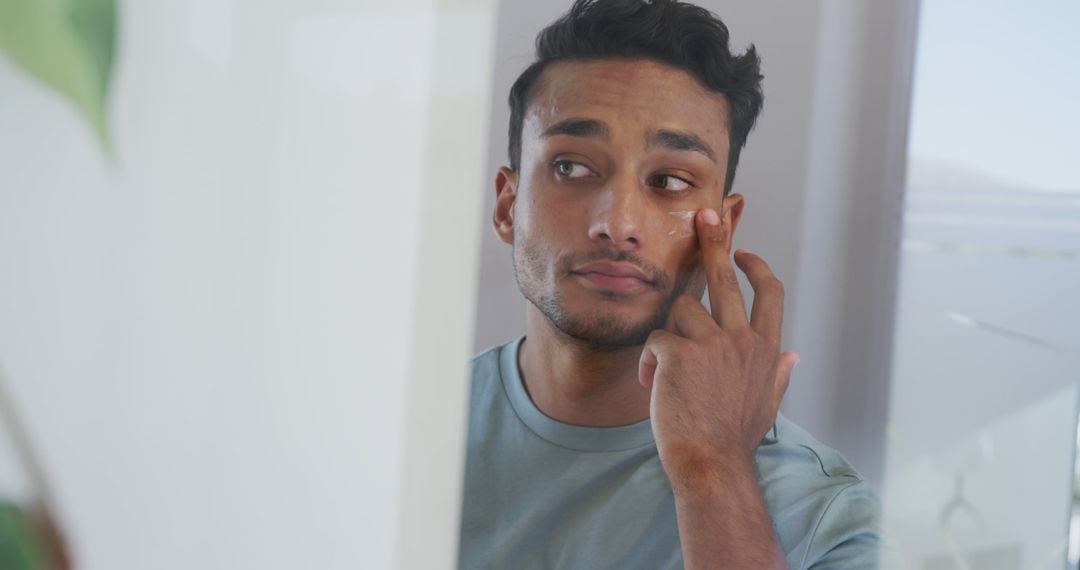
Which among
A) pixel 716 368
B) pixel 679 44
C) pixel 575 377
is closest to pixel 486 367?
pixel 575 377

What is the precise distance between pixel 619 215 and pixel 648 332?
0.09m

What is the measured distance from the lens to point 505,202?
2.57 ft

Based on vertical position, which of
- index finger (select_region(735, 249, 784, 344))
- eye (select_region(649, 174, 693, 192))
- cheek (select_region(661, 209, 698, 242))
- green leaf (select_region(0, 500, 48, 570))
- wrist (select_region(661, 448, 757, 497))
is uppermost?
eye (select_region(649, 174, 693, 192))

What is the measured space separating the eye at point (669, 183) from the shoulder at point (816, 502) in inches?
7.2

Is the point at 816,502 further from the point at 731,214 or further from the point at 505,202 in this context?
the point at 505,202

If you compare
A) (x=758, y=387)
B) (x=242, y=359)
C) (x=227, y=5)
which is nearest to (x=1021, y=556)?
(x=758, y=387)

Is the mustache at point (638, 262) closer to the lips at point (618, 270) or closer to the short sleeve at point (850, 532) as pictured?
the lips at point (618, 270)

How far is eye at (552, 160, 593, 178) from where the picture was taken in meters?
0.75

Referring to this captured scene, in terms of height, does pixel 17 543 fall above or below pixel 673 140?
below

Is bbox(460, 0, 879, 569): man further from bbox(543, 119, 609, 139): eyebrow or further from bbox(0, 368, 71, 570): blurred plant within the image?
bbox(0, 368, 71, 570): blurred plant

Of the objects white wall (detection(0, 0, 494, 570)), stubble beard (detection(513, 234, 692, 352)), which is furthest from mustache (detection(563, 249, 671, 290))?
white wall (detection(0, 0, 494, 570))

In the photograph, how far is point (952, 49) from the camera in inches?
29.3

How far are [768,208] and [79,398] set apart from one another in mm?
515

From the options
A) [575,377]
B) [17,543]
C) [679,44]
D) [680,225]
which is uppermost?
[679,44]
